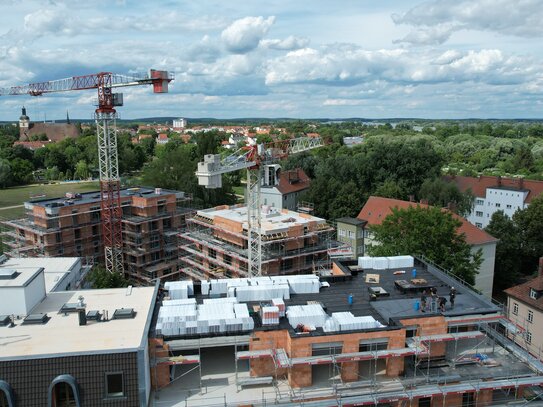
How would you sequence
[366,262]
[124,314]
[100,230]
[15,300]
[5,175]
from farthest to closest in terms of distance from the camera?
[5,175] < [100,230] < [366,262] < [15,300] < [124,314]

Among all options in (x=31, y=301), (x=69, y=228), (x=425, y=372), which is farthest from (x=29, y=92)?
(x=425, y=372)

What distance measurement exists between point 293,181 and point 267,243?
46.0 meters

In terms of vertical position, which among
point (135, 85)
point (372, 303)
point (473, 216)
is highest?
point (135, 85)

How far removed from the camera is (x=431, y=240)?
43375 millimetres

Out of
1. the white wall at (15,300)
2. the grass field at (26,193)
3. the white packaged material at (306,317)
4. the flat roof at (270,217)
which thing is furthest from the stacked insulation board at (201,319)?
the grass field at (26,193)

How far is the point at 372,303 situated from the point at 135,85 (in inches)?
1768

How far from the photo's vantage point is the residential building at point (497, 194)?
7712 cm

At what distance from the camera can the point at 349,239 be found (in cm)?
6581

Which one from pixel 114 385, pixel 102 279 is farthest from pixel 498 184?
pixel 114 385

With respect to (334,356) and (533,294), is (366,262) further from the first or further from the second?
(533,294)

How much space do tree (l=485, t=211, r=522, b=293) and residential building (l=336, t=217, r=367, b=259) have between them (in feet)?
52.8

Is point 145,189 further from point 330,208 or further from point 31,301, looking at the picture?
point 31,301

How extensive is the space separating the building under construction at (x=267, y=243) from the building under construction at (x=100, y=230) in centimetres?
871

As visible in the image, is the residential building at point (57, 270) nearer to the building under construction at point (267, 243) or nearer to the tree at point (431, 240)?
the building under construction at point (267, 243)
